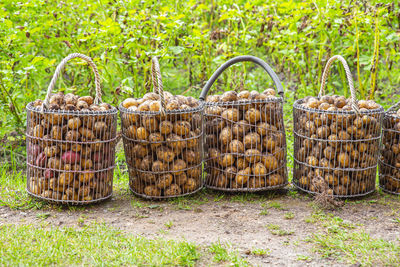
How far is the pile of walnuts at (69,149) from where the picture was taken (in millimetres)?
3205

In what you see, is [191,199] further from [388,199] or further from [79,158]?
[388,199]

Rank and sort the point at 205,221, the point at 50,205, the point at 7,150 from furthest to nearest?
the point at 7,150, the point at 50,205, the point at 205,221

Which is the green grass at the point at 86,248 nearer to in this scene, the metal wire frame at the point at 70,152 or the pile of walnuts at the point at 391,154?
the metal wire frame at the point at 70,152

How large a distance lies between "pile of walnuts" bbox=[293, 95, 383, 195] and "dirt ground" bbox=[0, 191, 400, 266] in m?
0.17

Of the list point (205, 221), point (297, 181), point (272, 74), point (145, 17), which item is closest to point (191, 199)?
point (205, 221)

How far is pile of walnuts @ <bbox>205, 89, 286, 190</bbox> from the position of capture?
3508 millimetres

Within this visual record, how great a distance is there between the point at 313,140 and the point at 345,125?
0.25m

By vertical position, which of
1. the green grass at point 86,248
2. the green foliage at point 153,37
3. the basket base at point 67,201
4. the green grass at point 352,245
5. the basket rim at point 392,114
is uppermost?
the green foliage at point 153,37

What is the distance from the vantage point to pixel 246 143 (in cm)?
350

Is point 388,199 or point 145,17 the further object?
point 145,17

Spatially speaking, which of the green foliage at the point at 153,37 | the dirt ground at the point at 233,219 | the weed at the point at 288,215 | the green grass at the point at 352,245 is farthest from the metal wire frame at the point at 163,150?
the green grass at the point at 352,245

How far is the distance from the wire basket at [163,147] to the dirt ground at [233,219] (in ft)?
0.44

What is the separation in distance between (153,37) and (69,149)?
1.42m

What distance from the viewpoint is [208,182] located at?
371cm
